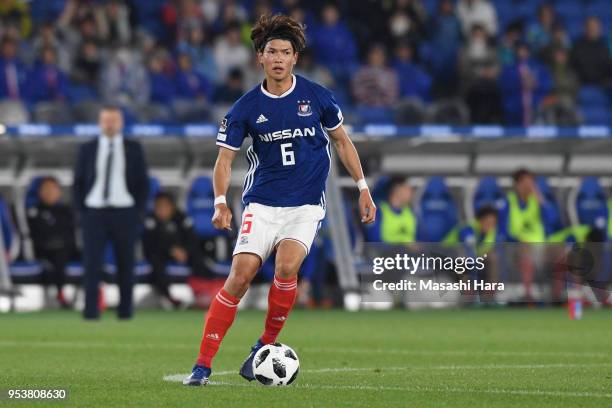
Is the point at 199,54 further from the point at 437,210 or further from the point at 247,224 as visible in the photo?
the point at 247,224

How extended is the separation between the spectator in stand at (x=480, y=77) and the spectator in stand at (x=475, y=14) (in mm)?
620

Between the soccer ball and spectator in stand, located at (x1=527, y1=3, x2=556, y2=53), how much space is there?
16015mm

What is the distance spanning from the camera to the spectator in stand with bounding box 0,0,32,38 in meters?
21.3

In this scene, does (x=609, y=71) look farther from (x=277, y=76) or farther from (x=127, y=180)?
(x=277, y=76)

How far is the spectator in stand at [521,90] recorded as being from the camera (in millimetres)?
21672

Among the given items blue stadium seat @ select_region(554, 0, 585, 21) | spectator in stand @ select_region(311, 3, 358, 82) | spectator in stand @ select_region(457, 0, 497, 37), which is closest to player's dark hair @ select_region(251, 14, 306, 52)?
spectator in stand @ select_region(311, 3, 358, 82)

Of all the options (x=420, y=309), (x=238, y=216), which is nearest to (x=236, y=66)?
(x=238, y=216)

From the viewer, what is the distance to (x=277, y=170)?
324 inches

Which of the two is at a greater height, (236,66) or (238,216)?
(236,66)

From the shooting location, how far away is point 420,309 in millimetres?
18594

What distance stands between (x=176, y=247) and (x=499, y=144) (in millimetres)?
4684

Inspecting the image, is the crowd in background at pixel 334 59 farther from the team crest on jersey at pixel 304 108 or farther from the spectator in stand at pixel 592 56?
the team crest on jersey at pixel 304 108

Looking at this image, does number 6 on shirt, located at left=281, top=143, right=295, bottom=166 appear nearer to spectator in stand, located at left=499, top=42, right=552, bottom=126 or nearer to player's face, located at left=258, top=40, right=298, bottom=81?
player's face, located at left=258, top=40, right=298, bottom=81

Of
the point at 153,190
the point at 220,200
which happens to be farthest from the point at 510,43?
the point at 220,200
